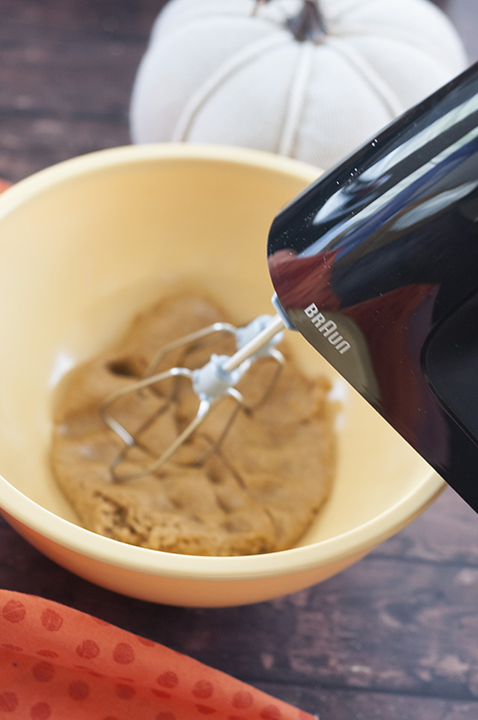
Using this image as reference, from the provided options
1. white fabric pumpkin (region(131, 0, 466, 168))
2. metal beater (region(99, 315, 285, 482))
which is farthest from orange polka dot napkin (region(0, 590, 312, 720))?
white fabric pumpkin (region(131, 0, 466, 168))

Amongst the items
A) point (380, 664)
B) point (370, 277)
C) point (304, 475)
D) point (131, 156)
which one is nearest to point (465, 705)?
point (380, 664)

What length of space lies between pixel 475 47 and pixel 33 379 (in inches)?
34.8

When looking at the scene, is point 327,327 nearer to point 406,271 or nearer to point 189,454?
point 406,271

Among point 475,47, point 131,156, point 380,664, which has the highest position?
point 475,47

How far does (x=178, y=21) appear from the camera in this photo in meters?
0.72

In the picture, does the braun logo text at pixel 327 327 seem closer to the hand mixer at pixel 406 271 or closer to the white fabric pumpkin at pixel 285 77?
the hand mixer at pixel 406 271

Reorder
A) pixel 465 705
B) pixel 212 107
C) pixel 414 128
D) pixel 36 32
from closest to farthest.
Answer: pixel 414 128, pixel 465 705, pixel 212 107, pixel 36 32

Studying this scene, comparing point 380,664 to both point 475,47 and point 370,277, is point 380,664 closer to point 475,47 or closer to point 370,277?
point 370,277

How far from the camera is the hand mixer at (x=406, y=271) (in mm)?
267

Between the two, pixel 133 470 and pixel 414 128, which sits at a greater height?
pixel 414 128

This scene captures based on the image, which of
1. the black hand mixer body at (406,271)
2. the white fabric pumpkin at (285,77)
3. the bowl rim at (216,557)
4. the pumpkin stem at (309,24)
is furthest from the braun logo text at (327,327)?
the pumpkin stem at (309,24)

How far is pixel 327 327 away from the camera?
302 mm

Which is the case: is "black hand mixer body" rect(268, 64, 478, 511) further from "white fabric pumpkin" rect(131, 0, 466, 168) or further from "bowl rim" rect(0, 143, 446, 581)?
"white fabric pumpkin" rect(131, 0, 466, 168)

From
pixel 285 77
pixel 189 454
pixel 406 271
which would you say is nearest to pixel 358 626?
pixel 189 454
